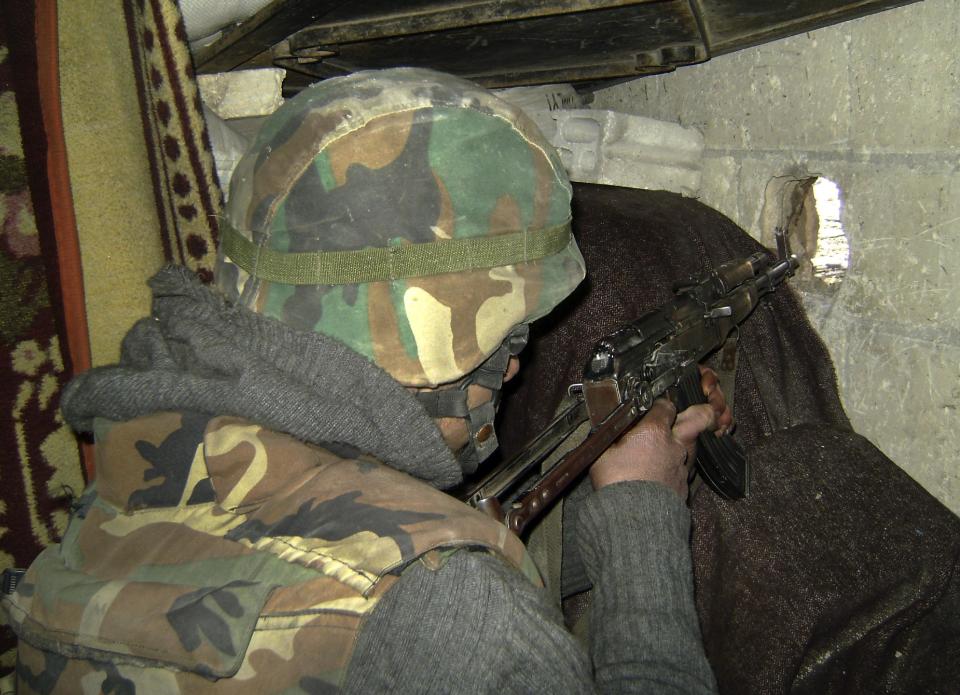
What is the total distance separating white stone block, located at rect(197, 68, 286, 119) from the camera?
2.19m

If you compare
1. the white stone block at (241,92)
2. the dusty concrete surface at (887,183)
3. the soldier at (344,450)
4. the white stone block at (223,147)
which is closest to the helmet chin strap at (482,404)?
the soldier at (344,450)

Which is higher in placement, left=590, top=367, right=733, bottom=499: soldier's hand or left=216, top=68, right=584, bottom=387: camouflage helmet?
left=216, top=68, right=584, bottom=387: camouflage helmet

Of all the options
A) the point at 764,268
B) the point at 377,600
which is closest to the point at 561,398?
the point at 764,268

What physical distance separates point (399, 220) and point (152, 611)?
589mm

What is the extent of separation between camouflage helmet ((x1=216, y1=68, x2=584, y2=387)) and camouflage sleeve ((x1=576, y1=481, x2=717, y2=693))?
1.48 feet

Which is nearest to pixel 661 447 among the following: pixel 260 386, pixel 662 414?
pixel 662 414

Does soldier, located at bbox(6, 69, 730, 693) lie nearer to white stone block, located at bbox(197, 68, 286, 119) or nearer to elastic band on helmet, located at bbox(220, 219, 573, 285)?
elastic band on helmet, located at bbox(220, 219, 573, 285)

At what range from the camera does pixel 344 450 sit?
36.6 inches

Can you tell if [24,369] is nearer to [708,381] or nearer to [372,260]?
[372,260]

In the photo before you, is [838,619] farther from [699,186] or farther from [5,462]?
[5,462]

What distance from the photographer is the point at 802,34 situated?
1751 mm

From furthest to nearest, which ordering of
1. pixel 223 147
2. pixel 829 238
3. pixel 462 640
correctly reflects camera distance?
pixel 223 147, pixel 829 238, pixel 462 640

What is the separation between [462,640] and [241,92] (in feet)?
6.55

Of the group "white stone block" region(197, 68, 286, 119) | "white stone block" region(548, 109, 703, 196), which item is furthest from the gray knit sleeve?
"white stone block" region(197, 68, 286, 119)
